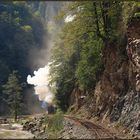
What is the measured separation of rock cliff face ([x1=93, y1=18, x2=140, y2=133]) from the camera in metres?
35.5

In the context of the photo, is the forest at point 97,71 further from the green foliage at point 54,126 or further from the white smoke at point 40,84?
the white smoke at point 40,84

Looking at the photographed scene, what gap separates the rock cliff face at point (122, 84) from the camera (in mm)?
35469

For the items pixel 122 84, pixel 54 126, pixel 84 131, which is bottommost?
pixel 84 131

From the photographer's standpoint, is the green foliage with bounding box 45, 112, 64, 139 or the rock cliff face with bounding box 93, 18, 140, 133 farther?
the green foliage with bounding box 45, 112, 64, 139

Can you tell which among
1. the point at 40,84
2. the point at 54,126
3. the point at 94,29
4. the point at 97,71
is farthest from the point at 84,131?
the point at 40,84

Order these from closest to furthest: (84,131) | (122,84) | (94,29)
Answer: (84,131)
(122,84)
(94,29)

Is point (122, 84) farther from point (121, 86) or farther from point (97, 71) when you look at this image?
point (97, 71)

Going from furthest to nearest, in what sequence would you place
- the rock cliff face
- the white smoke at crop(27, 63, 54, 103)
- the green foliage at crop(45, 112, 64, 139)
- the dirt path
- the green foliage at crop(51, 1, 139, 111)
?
1. the white smoke at crop(27, 63, 54, 103)
2. the green foliage at crop(51, 1, 139, 111)
3. the green foliage at crop(45, 112, 64, 139)
4. the rock cliff face
5. the dirt path

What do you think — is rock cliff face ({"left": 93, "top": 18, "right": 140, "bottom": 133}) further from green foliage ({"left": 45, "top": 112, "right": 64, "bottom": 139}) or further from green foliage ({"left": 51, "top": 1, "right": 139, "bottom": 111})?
green foliage ({"left": 45, "top": 112, "right": 64, "bottom": 139})

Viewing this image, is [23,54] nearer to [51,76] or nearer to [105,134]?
[51,76]

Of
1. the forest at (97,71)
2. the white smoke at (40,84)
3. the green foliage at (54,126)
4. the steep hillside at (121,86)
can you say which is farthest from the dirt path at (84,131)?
the white smoke at (40,84)

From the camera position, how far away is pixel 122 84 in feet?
136

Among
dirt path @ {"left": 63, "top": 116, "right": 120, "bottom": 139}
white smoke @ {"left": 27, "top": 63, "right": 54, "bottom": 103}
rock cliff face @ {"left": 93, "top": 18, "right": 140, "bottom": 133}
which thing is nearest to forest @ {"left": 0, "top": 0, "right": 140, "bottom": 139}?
rock cliff face @ {"left": 93, "top": 18, "right": 140, "bottom": 133}

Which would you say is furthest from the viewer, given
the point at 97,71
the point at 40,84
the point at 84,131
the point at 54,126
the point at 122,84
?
the point at 40,84
